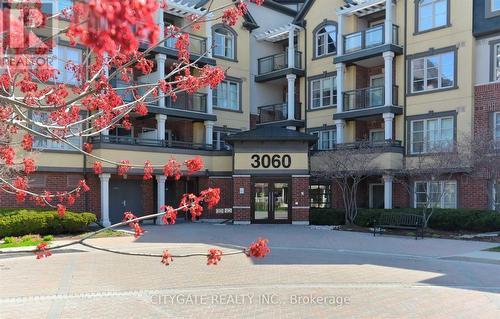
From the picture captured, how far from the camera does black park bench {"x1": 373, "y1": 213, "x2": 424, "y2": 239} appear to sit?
19469 millimetres

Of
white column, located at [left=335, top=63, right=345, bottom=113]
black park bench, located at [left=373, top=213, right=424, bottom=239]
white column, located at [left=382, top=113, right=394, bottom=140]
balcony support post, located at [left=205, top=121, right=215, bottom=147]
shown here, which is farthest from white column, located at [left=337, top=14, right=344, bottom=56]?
black park bench, located at [left=373, top=213, right=424, bottom=239]

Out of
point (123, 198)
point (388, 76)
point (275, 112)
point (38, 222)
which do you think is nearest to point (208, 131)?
point (275, 112)

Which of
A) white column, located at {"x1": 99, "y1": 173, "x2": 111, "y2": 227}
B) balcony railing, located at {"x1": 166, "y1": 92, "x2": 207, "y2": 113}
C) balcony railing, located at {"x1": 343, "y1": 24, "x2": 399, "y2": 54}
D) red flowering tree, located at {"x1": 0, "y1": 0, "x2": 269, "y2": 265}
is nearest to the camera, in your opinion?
red flowering tree, located at {"x1": 0, "y1": 0, "x2": 269, "y2": 265}

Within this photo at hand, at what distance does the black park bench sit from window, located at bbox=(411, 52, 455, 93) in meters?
7.67

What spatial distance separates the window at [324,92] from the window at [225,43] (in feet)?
17.5

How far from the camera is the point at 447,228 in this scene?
68.8ft

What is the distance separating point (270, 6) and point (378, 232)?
19553 mm

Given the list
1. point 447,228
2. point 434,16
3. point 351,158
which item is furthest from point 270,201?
point 434,16

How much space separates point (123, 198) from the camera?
25828mm

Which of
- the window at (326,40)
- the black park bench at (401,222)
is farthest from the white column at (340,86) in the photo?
the black park bench at (401,222)

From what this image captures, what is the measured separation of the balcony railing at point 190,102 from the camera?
2733 cm

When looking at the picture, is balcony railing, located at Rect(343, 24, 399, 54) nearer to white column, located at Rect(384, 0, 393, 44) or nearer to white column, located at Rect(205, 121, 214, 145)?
white column, located at Rect(384, 0, 393, 44)

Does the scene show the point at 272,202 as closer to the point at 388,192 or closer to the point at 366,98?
the point at 388,192

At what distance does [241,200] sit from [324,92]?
9253mm
